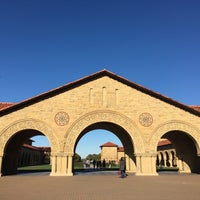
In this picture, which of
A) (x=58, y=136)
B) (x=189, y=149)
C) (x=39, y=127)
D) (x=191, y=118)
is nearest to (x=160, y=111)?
(x=191, y=118)

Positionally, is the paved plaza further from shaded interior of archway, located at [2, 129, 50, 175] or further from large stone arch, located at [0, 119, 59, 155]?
shaded interior of archway, located at [2, 129, 50, 175]

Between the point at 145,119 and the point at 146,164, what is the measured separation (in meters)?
3.54

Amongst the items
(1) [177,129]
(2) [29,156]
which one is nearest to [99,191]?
(1) [177,129]

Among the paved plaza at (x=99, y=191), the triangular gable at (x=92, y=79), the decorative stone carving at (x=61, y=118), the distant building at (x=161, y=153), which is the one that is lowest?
the paved plaza at (x=99, y=191)

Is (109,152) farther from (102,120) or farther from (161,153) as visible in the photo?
(102,120)

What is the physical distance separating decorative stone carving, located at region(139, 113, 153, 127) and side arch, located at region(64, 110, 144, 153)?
76 centimetres

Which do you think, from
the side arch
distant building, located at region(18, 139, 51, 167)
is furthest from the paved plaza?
distant building, located at region(18, 139, 51, 167)

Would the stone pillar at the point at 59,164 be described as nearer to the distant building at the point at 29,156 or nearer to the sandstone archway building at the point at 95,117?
the sandstone archway building at the point at 95,117

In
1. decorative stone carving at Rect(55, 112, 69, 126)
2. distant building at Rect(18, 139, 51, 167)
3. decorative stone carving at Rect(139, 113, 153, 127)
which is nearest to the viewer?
decorative stone carving at Rect(55, 112, 69, 126)

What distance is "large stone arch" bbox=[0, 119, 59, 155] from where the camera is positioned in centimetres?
1772

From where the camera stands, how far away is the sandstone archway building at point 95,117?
17953mm

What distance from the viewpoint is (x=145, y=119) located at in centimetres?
1894

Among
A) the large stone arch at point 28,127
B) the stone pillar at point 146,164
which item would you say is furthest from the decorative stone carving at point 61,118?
the stone pillar at point 146,164

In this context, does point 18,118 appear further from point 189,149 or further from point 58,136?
point 189,149
